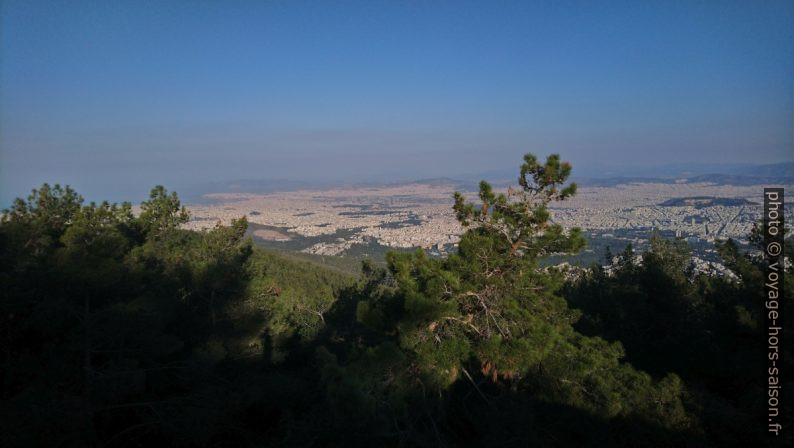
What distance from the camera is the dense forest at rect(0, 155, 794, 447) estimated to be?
5.69 metres

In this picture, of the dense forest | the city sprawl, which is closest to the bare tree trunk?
the dense forest

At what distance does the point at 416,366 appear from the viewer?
643 cm

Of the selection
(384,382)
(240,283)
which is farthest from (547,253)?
(240,283)

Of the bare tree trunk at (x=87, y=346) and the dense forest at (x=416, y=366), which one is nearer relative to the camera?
the dense forest at (x=416, y=366)

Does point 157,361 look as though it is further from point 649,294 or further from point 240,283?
point 649,294

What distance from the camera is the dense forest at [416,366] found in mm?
5691

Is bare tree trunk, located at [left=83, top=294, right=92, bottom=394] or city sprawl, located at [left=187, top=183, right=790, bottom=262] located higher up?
bare tree trunk, located at [left=83, top=294, right=92, bottom=394]

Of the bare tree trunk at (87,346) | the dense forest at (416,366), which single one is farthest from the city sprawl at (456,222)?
the bare tree trunk at (87,346)

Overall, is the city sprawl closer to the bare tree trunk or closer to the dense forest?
the dense forest

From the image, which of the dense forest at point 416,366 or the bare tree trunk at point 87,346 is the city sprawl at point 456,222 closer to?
the dense forest at point 416,366

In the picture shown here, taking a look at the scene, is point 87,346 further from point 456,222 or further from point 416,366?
point 456,222

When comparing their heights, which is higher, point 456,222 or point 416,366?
point 416,366

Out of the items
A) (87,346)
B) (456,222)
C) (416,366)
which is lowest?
(456,222)

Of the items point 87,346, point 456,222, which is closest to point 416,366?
point 87,346
